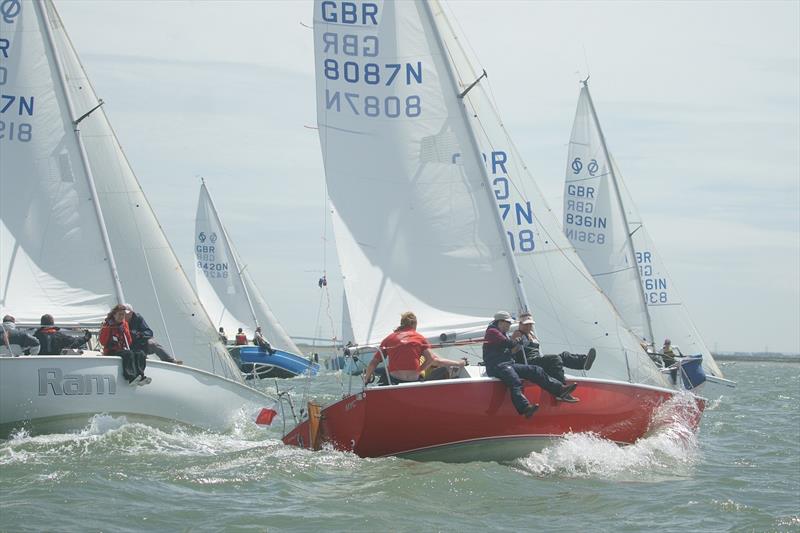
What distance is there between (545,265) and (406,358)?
3.45 meters

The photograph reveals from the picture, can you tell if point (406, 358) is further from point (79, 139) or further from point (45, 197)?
point (79, 139)

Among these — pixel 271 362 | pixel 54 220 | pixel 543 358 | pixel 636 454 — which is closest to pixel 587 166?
pixel 271 362

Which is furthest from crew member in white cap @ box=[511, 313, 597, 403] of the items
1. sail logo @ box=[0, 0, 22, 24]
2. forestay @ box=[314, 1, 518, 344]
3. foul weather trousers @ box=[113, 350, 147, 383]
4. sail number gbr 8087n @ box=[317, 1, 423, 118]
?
sail logo @ box=[0, 0, 22, 24]

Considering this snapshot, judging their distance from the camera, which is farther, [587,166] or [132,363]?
[587,166]

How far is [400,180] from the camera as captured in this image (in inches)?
565

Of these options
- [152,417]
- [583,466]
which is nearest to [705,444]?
[583,466]

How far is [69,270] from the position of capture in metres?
15.7

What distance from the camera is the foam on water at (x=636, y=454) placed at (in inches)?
477

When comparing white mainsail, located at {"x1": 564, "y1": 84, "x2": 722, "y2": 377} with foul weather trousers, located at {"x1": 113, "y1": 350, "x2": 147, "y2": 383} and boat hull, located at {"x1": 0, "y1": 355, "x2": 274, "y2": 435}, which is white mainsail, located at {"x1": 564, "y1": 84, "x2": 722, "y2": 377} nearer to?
boat hull, located at {"x1": 0, "y1": 355, "x2": 274, "y2": 435}

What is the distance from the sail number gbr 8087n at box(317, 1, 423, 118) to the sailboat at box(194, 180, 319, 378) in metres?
25.2

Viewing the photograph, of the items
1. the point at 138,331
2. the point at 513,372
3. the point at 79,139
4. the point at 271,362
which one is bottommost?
the point at 271,362

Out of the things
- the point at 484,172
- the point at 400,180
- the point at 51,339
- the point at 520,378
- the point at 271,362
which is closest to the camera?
the point at 520,378

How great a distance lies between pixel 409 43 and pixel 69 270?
5.32 meters

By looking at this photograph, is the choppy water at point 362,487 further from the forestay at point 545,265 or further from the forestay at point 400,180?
the forestay at point 400,180
